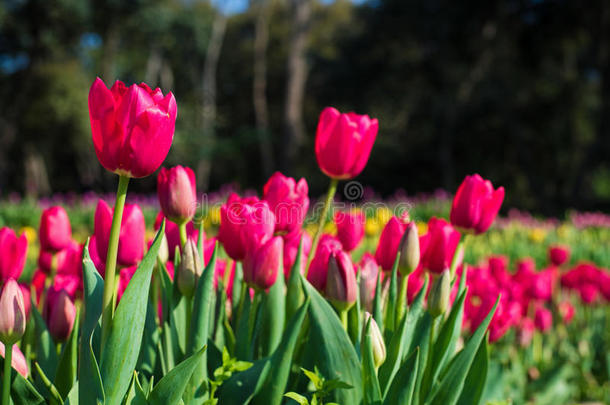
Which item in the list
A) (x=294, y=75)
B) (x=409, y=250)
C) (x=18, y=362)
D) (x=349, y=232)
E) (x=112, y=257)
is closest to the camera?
(x=112, y=257)

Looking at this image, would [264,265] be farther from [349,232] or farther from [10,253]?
[10,253]

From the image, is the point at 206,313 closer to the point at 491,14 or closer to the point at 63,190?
the point at 491,14

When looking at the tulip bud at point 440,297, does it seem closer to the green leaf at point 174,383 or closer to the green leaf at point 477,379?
the green leaf at point 477,379

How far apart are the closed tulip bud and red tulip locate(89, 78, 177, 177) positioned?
15.4 inches

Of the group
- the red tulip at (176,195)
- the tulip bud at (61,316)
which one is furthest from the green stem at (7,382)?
the red tulip at (176,195)

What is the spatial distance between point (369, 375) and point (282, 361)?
5.9 inches

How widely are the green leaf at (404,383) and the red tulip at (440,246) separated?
0.39 meters

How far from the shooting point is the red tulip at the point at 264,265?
1.01m

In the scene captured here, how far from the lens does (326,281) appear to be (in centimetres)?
108

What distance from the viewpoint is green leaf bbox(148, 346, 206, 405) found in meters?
Result: 0.81

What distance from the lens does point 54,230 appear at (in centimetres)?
131

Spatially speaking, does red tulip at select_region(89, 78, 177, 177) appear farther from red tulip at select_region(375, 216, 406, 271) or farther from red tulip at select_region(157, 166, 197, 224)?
red tulip at select_region(375, 216, 406, 271)

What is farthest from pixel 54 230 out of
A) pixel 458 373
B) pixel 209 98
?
pixel 209 98

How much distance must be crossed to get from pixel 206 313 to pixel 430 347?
0.44m
